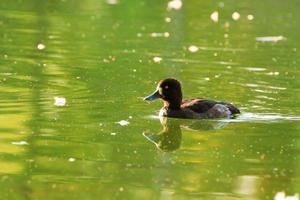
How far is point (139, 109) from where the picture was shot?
1337cm

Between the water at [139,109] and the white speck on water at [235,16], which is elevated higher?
the water at [139,109]

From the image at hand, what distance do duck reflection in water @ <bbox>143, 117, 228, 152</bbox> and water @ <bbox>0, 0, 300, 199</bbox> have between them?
0.06ft

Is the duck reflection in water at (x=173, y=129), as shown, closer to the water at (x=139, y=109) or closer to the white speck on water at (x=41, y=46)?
the water at (x=139, y=109)

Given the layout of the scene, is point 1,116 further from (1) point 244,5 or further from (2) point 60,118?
(1) point 244,5

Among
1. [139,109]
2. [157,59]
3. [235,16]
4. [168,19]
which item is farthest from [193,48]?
[235,16]

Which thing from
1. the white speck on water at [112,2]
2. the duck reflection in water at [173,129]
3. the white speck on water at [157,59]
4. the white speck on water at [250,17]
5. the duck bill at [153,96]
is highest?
the duck bill at [153,96]

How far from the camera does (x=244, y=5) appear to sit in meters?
28.4

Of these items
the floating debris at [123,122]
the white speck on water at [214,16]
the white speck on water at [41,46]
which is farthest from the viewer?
the white speck on water at [214,16]

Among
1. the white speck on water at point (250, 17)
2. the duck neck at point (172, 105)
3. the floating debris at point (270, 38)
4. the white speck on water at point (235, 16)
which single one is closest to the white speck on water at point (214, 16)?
the white speck on water at point (235, 16)

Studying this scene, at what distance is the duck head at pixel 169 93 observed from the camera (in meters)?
13.5

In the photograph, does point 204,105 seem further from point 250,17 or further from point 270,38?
point 250,17

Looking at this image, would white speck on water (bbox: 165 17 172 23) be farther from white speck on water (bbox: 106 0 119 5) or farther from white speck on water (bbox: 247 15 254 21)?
white speck on water (bbox: 106 0 119 5)

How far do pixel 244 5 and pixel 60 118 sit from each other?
54.0ft

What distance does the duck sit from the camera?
13.2 meters
